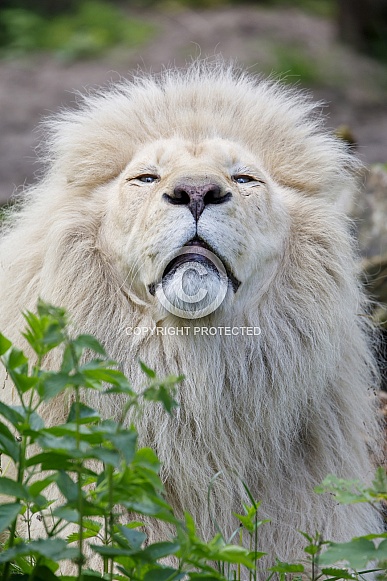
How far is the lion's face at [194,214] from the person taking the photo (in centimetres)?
285

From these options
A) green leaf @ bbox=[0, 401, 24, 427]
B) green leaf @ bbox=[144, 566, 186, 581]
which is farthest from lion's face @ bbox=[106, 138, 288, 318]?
green leaf @ bbox=[144, 566, 186, 581]

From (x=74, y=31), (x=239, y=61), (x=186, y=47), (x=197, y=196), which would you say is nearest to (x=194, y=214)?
(x=197, y=196)

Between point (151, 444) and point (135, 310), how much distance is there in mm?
445

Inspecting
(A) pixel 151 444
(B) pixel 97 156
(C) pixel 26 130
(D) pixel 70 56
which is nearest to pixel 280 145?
(B) pixel 97 156

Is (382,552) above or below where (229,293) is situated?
below

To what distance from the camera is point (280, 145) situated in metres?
3.51

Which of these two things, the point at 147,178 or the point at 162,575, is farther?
the point at 147,178

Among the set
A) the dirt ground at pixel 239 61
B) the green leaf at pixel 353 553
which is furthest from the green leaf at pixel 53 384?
the dirt ground at pixel 239 61

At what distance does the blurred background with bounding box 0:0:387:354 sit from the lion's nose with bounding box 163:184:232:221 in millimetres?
7089

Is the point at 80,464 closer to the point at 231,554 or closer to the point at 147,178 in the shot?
the point at 231,554

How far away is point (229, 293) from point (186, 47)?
32.3ft

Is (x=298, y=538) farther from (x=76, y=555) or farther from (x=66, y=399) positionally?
(x=76, y=555)

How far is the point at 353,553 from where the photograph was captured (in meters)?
2.12

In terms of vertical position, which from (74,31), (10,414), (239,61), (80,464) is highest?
(74,31)
